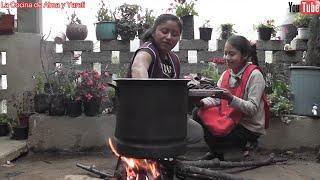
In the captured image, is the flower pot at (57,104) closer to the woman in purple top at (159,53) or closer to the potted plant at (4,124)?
the potted plant at (4,124)

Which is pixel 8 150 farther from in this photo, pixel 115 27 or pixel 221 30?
pixel 221 30

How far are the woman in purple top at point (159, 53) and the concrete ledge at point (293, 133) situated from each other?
192 cm

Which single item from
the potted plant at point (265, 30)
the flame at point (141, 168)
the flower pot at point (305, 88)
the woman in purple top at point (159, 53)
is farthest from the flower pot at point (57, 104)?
the potted plant at point (265, 30)

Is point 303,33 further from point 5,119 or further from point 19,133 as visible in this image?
point 5,119

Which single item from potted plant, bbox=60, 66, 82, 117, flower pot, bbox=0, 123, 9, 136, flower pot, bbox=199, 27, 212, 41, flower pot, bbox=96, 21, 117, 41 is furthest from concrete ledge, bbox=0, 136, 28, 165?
flower pot, bbox=199, 27, 212, 41

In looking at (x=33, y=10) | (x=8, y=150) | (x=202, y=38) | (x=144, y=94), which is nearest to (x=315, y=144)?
(x=202, y=38)

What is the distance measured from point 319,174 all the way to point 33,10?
4.22 metres

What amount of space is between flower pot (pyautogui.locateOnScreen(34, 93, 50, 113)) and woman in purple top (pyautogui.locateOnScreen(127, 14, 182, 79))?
83.6 inches

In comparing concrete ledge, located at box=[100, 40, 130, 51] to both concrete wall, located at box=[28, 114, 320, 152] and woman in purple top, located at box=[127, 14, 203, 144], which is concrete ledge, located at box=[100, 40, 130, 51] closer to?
concrete wall, located at box=[28, 114, 320, 152]

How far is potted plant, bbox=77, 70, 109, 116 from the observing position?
14.6 ft

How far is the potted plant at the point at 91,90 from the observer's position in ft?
14.6

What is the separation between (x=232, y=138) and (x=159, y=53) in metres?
1.15

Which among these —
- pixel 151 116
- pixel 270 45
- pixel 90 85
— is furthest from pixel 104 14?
pixel 151 116

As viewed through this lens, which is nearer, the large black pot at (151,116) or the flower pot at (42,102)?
the large black pot at (151,116)
